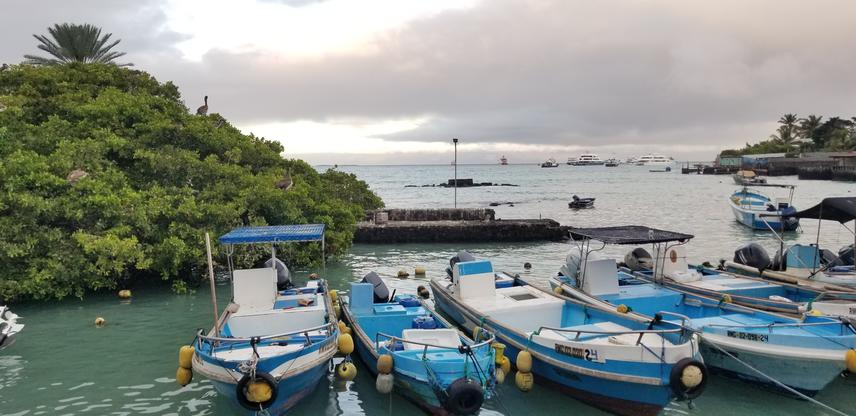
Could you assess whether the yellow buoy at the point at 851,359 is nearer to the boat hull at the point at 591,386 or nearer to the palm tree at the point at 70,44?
the boat hull at the point at 591,386

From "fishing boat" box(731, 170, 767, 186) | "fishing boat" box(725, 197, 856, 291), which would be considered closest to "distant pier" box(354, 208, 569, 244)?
"fishing boat" box(725, 197, 856, 291)

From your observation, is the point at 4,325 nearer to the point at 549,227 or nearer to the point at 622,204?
the point at 549,227

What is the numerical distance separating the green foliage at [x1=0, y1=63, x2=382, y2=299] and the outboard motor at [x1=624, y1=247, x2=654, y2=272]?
1151cm

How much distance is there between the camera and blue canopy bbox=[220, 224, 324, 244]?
476 inches

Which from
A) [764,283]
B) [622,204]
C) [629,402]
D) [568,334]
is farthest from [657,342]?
[622,204]

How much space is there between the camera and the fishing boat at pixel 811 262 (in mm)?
13562

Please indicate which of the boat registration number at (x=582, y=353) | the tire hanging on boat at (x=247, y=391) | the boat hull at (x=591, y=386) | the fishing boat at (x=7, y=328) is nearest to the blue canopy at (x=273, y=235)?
the tire hanging on boat at (x=247, y=391)

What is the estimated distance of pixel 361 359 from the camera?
11344 mm

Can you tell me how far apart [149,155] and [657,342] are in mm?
17115

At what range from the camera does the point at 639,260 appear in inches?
647

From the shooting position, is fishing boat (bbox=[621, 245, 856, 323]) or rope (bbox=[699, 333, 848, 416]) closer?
rope (bbox=[699, 333, 848, 416])

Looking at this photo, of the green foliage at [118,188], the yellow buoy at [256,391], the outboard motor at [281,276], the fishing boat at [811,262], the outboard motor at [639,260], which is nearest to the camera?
the yellow buoy at [256,391]

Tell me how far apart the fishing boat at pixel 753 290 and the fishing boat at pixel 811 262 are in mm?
709

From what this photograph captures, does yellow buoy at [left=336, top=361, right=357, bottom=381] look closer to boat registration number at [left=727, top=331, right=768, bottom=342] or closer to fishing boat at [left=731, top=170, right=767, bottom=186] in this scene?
boat registration number at [left=727, top=331, right=768, bottom=342]
